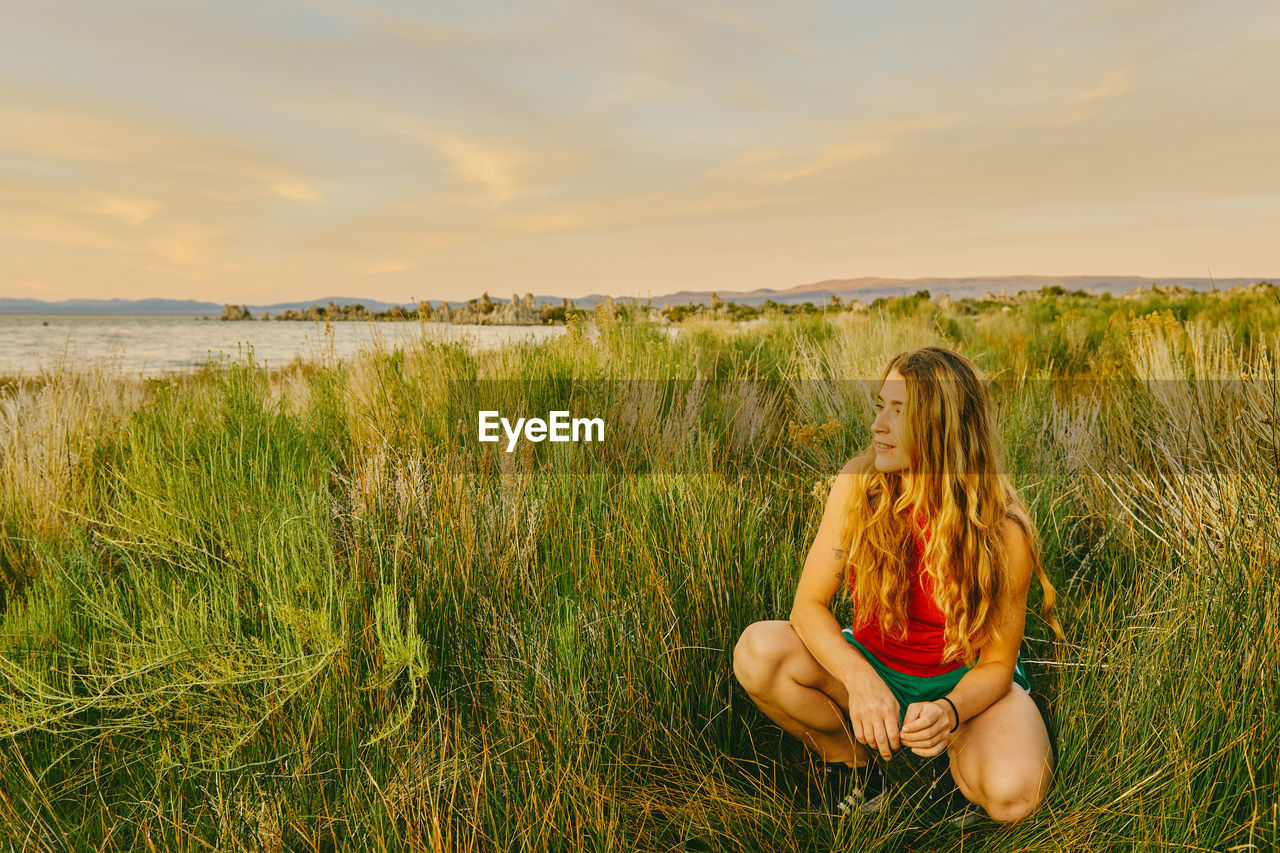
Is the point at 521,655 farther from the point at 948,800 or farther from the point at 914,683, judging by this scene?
the point at 948,800

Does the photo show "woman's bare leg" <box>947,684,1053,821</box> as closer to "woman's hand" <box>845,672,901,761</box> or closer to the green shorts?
the green shorts

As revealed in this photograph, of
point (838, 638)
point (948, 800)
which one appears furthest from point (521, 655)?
point (948, 800)

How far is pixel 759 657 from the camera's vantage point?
6.57 ft

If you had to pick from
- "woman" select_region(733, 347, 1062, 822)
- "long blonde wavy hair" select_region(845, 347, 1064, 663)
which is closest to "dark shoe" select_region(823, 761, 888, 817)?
"woman" select_region(733, 347, 1062, 822)

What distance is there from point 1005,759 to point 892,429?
0.91 metres

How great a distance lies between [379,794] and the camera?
1.66 m

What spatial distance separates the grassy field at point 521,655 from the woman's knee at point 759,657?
0.18m

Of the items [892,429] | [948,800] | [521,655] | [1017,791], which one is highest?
[892,429]

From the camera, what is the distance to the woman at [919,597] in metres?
1.95

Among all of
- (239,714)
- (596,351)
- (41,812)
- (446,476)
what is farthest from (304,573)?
(596,351)

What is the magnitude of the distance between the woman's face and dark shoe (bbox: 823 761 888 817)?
83 cm

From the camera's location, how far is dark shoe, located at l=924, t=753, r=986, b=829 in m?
1.87

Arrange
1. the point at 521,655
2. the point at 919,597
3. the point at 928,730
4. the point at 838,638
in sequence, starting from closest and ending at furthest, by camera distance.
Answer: the point at 928,730
the point at 838,638
the point at 919,597
the point at 521,655

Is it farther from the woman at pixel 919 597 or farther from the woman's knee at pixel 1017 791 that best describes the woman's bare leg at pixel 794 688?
the woman's knee at pixel 1017 791
